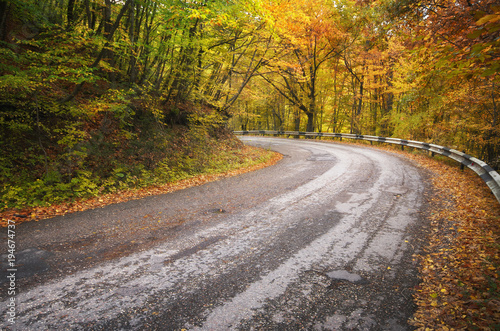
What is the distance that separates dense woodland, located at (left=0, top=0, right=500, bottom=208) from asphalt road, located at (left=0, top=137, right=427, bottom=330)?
2.52 metres

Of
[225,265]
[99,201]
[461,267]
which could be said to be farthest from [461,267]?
[99,201]

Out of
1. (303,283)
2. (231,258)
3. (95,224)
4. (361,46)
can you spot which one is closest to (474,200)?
(303,283)

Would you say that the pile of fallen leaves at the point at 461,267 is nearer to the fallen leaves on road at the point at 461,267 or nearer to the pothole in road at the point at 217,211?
the fallen leaves on road at the point at 461,267

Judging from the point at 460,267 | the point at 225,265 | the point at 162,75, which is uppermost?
the point at 162,75

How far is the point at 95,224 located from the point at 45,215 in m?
1.45

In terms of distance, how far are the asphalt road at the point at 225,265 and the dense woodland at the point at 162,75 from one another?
99.1 inches

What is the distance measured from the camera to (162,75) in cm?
1123

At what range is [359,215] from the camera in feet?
16.9

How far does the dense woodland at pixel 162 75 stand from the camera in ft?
18.5

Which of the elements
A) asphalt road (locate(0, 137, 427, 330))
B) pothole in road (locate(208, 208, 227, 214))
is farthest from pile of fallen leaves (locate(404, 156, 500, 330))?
pothole in road (locate(208, 208, 227, 214))

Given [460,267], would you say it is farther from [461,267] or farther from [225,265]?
[225,265]

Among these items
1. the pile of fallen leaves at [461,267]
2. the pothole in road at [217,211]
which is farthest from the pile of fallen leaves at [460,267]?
the pothole in road at [217,211]

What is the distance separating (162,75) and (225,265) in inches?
399

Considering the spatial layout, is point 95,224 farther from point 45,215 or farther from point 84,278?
point 84,278
